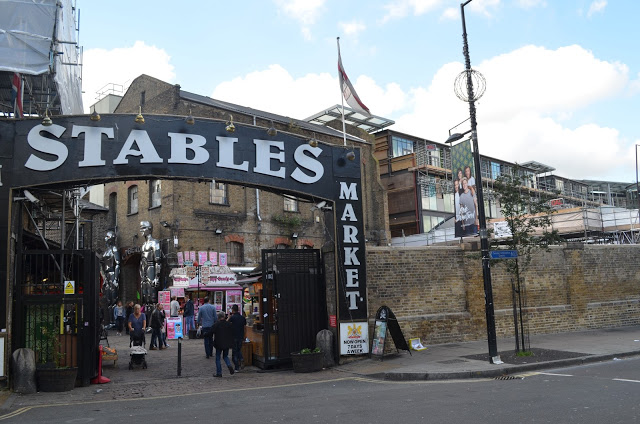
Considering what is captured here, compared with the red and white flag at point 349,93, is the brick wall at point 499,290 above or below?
below

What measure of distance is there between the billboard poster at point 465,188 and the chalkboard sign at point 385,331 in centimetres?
326

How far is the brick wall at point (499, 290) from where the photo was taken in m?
15.9

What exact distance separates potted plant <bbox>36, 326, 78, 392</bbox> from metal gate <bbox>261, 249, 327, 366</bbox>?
4.47 m

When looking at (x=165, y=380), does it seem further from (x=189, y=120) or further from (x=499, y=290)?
(x=499, y=290)

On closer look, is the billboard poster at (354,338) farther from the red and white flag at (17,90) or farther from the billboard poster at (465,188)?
the red and white flag at (17,90)

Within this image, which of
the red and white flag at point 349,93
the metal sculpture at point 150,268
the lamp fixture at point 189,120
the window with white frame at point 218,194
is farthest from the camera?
the window with white frame at point 218,194

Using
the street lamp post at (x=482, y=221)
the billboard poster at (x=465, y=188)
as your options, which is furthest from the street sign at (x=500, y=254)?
the billboard poster at (x=465, y=188)

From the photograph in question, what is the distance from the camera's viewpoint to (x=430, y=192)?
44781 millimetres

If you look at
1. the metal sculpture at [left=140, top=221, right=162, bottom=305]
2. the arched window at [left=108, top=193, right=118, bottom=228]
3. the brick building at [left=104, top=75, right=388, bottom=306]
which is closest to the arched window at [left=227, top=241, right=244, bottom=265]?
the brick building at [left=104, top=75, right=388, bottom=306]

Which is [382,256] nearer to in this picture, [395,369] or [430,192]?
[395,369]

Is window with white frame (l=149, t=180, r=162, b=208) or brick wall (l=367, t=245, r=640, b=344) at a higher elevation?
window with white frame (l=149, t=180, r=162, b=208)

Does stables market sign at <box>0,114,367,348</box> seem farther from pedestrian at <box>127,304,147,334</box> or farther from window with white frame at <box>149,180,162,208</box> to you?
window with white frame at <box>149,180,162,208</box>

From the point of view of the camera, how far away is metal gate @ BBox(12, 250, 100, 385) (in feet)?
38.3

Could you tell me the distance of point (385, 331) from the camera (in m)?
14.3
